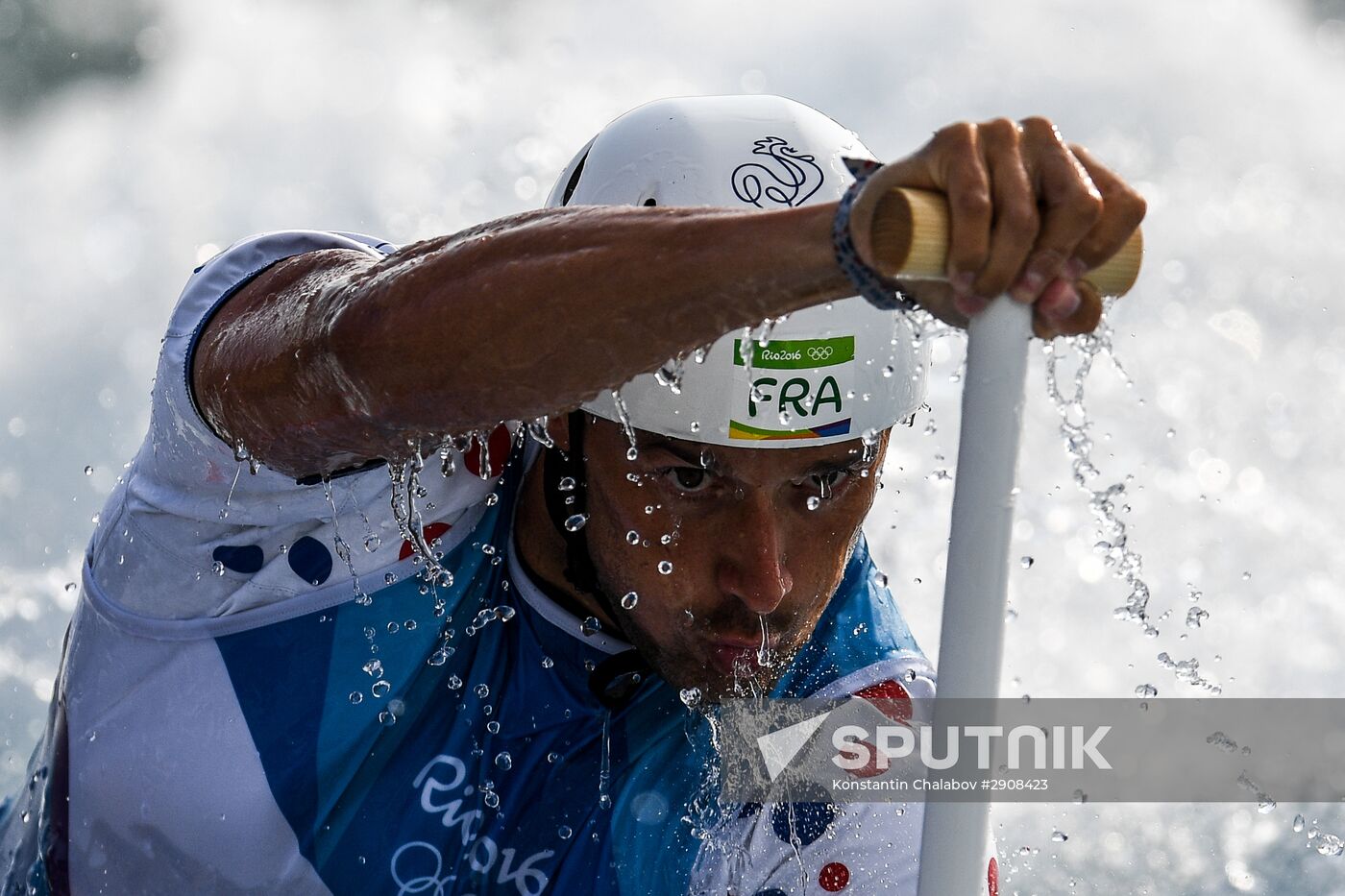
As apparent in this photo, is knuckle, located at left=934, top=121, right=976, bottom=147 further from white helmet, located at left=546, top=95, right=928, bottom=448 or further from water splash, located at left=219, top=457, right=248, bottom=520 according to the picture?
water splash, located at left=219, top=457, right=248, bottom=520

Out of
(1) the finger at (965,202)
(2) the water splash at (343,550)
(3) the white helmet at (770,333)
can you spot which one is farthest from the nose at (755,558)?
(1) the finger at (965,202)

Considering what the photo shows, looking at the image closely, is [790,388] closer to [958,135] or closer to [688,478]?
[688,478]

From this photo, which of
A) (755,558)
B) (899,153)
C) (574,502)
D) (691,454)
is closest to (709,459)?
(691,454)

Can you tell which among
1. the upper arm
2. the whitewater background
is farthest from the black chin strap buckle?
the whitewater background

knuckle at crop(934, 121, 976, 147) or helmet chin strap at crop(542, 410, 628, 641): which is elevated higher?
helmet chin strap at crop(542, 410, 628, 641)

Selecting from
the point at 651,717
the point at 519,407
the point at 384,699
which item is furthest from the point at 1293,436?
the point at 519,407

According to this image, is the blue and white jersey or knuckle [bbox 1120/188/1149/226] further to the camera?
the blue and white jersey

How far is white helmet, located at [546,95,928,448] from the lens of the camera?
225 centimetres

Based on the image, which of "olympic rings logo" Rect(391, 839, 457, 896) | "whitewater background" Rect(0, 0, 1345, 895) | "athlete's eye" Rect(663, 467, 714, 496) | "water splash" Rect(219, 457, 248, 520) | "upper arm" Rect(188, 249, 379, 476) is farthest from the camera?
"whitewater background" Rect(0, 0, 1345, 895)

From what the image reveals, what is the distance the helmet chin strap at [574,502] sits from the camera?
2.49m

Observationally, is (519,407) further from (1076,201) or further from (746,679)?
(746,679)

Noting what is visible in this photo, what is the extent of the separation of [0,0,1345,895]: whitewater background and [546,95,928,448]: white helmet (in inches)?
94.9

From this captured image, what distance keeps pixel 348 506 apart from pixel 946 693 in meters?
1.12

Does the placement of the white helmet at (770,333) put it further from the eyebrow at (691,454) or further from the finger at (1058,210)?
the finger at (1058,210)
